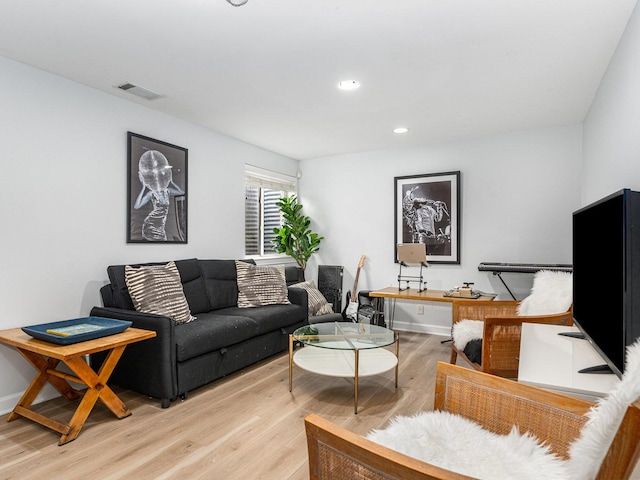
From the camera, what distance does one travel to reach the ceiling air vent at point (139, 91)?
3038 mm

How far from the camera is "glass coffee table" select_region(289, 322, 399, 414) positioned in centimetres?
270

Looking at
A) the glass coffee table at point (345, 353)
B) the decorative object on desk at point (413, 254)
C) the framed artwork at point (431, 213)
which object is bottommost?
the glass coffee table at point (345, 353)

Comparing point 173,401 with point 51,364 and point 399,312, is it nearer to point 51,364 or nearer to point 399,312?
point 51,364

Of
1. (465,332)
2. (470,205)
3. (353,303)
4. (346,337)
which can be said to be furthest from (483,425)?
(470,205)

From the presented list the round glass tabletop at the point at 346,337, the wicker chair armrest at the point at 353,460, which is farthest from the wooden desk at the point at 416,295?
the wicker chair armrest at the point at 353,460

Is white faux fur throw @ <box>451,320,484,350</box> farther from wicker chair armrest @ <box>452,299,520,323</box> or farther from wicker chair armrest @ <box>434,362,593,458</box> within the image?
wicker chair armrest @ <box>434,362,593,458</box>

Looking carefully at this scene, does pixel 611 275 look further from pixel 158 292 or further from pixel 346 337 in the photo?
pixel 158 292

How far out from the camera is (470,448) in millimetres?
1222

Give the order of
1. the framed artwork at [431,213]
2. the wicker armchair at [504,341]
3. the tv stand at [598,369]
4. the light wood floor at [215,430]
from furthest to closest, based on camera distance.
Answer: the framed artwork at [431,213]
the wicker armchair at [504,341]
the light wood floor at [215,430]
the tv stand at [598,369]

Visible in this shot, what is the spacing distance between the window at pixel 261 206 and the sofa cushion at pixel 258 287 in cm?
78

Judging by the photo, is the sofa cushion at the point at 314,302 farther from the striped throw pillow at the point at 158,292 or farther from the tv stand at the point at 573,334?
the tv stand at the point at 573,334

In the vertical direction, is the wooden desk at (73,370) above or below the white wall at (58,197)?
below

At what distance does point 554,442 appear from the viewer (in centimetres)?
120

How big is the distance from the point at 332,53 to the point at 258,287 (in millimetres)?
2361
